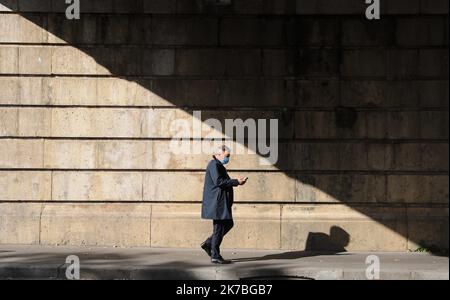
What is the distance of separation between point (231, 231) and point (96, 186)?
2611mm

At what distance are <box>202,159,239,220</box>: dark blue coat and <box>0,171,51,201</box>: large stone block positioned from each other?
3593 millimetres

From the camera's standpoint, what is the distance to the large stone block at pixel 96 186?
13820mm

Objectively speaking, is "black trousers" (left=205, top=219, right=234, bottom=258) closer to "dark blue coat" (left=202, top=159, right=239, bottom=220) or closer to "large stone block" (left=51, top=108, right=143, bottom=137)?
"dark blue coat" (left=202, top=159, right=239, bottom=220)

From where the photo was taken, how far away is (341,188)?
13656 mm

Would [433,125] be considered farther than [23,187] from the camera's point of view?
No

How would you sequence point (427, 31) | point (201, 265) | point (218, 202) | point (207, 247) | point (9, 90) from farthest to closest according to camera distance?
point (9, 90), point (427, 31), point (207, 247), point (218, 202), point (201, 265)

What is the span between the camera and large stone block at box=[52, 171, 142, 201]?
1382cm

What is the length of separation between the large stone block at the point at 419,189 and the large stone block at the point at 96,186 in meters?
4.66

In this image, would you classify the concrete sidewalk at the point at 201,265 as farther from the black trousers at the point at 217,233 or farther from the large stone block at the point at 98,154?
the large stone block at the point at 98,154

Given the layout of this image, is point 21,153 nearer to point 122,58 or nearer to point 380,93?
point 122,58

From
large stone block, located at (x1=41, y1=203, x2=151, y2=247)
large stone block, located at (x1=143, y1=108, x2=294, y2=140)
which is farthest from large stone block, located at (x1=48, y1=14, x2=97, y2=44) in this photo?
large stone block, located at (x1=41, y1=203, x2=151, y2=247)

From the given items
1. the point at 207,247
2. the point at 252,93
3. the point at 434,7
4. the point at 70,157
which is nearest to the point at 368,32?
the point at 434,7
